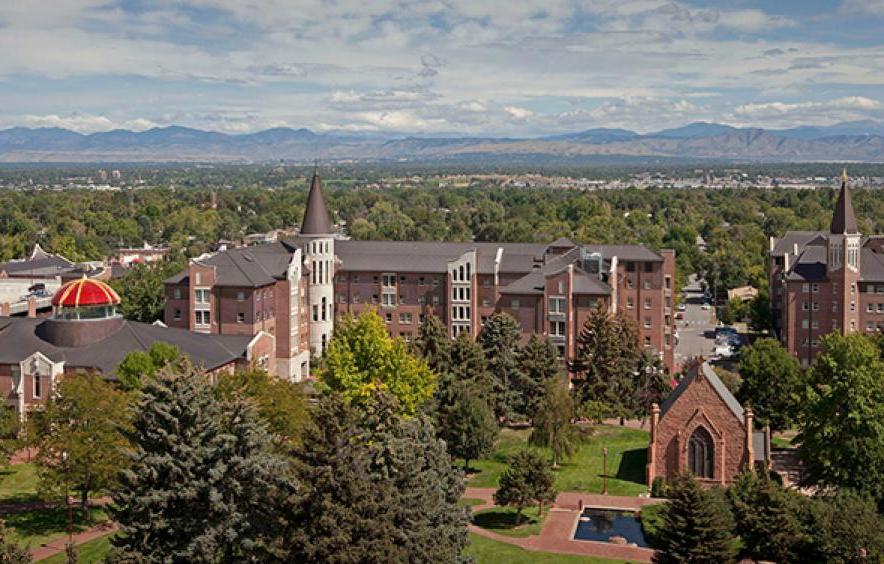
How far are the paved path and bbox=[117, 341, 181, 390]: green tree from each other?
10.2 metres

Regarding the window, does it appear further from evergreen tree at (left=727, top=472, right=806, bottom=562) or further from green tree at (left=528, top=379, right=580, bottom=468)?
evergreen tree at (left=727, top=472, right=806, bottom=562)

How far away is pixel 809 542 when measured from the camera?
152 ft

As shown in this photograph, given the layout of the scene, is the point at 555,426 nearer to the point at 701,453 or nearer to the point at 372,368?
the point at 701,453

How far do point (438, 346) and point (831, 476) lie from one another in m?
28.2

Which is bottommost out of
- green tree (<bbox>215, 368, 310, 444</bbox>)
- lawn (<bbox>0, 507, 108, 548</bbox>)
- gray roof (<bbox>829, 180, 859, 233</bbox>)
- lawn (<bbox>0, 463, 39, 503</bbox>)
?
lawn (<bbox>0, 507, 108, 548</bbox>)

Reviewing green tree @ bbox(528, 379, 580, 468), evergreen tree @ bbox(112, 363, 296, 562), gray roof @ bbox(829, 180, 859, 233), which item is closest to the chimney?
green tree @ bbox(528, 379, 580, 468)

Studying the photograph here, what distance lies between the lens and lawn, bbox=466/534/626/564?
48.0 meters

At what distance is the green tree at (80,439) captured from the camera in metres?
48.7

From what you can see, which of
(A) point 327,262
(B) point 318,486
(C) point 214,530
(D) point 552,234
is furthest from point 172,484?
(D) point 552,234

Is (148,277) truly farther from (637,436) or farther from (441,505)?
(441,505)

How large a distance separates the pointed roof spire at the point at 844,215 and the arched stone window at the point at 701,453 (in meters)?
36.6

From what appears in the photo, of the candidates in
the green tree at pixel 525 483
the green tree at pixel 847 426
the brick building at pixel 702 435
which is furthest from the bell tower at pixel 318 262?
the green tree at pixel 847 426

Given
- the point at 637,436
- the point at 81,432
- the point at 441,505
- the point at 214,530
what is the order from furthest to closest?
the point at 637,436 < the point at 81,432 < the point at 441,505 < the point at 214,530

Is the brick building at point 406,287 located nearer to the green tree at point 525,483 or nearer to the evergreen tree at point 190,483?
the green tree at point 525,483
